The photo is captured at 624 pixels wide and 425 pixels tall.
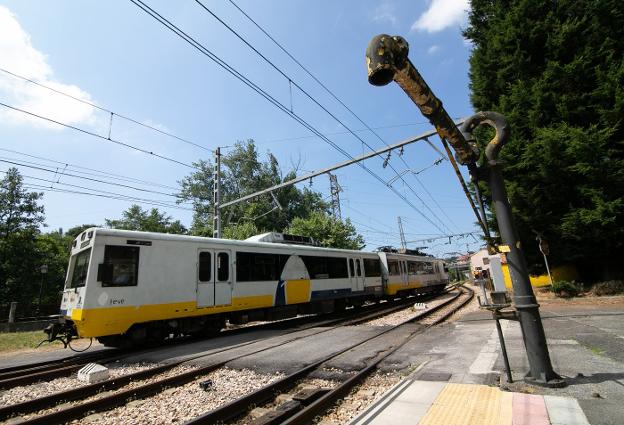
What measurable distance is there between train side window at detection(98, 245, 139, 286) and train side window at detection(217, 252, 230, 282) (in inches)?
99.4

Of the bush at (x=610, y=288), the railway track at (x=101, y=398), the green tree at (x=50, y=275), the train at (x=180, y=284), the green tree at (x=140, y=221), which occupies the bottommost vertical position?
the railway track at (x=101, y=398)

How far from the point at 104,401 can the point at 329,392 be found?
313 centimetres

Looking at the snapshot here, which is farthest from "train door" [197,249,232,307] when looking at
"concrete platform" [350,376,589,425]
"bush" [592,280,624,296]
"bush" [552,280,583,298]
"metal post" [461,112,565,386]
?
"bush" [592,280,624,296]

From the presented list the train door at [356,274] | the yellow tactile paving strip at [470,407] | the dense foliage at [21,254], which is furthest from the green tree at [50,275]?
the yellow tactile paving strip at [470,407]

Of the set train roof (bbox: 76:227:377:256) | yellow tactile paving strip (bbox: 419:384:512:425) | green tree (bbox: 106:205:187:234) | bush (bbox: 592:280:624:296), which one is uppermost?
green tree (bbox: 106:205:187:234)

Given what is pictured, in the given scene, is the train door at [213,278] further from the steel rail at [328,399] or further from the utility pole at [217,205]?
the steel rail at [328,399]

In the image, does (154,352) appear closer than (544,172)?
Yes

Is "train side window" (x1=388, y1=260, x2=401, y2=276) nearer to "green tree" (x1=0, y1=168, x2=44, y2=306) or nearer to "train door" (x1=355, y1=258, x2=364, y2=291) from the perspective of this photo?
"train door" (x1=355, y1=258, x2=364, y2=291)

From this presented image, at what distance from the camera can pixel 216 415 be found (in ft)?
13.6

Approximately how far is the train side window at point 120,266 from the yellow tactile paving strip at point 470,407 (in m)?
7.83

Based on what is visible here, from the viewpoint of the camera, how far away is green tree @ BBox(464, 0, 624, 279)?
13.4 m

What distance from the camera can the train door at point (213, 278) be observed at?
415 inches

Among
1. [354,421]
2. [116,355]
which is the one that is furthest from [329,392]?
[116,355]

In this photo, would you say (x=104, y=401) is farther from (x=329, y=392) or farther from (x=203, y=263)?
(x=203, y=263)
